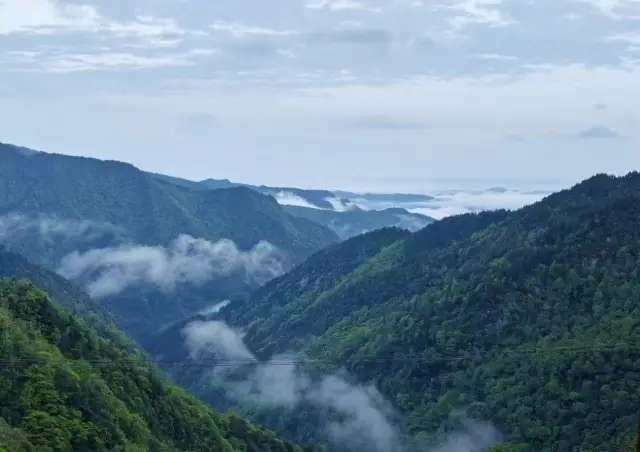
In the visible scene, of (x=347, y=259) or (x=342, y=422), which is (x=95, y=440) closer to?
(x=342, y=422)

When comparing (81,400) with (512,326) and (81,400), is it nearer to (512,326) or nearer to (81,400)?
(81,400)

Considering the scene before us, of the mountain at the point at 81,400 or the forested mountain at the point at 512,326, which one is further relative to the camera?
the forested mountain at the point at 512,326

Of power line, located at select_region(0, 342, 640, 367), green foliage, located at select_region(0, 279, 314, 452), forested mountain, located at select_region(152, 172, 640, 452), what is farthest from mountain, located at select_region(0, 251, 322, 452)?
forested mountain, located at select_region(152, 172, 640, 452)

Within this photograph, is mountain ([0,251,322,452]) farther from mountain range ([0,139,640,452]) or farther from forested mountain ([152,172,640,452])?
forested mountain ([152,172,640,452])

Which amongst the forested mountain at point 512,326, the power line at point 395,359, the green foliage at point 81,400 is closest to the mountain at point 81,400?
the green foliage at point 81,400

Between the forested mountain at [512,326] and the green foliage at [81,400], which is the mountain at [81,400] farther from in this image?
the forested mountain at [512,326]

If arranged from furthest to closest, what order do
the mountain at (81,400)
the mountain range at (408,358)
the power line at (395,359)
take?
the power line at (395,359) < the mountain range at (408,358) < the mountain at (81,400)

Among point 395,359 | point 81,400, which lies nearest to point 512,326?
point 395,359

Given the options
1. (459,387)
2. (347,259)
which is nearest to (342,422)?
(459,387)
